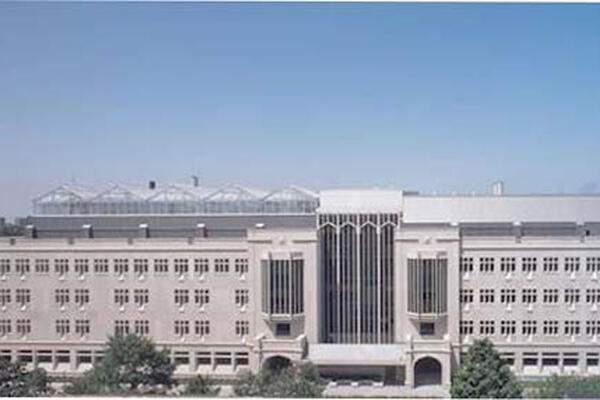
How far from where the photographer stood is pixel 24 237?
6289 mm

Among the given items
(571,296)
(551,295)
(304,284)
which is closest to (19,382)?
(304,284)

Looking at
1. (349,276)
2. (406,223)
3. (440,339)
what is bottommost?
(440,339)

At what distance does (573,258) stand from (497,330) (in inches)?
32.4

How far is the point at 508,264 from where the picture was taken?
6.23 metres

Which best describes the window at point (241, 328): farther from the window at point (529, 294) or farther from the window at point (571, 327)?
the window at point (571, 327)

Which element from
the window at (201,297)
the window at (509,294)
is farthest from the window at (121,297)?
the window at (509,294)

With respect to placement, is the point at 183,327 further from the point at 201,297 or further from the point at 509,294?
the point at 509,294

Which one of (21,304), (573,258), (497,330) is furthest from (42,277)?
(573,258)

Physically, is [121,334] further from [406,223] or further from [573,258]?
[573,258]

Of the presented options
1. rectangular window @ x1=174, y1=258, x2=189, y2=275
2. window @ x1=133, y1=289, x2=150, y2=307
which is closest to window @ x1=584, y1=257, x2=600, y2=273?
rectangular window @ x1=174, y1=258, x2=189, y2=275

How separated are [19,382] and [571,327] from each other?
4.09 m

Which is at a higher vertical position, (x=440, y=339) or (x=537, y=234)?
(x=537, y=234)

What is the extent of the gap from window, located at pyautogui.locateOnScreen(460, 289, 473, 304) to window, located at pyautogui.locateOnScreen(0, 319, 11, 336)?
3663 millimetres

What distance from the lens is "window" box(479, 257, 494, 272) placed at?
625 centimetres
